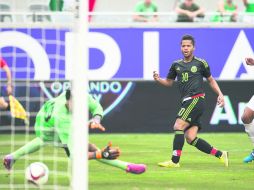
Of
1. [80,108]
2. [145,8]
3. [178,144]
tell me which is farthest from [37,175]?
[145,8]

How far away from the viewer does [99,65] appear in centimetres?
1741

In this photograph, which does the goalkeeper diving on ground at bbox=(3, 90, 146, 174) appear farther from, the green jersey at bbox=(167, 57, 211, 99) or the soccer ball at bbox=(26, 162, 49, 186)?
the green jersey at bbox=(167, 57, 211, 99)

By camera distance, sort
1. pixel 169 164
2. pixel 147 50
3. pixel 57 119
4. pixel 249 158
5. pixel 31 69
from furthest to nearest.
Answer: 1. pixel 147 50
2. pixel 31 69
3. pixel 249 158
4. pixel 169 164
5. pixel 57 119

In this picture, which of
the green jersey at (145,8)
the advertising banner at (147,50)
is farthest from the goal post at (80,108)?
the green jersey at (145,8)

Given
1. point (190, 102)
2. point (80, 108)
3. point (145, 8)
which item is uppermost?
point (145, 8)

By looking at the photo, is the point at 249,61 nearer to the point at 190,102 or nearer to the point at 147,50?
the point at 190,102

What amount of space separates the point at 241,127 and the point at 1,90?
5094 mm

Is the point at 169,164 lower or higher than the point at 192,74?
lower

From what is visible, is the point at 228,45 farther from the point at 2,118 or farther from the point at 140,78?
the point at 2,118

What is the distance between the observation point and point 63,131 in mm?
9906

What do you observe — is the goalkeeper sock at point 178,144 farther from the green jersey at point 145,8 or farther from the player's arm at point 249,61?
the green jersey at point 145,8

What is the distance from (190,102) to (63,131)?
2.52 metres

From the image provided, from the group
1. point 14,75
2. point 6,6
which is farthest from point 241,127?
point 6,6

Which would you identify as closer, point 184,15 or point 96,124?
point 96,124
